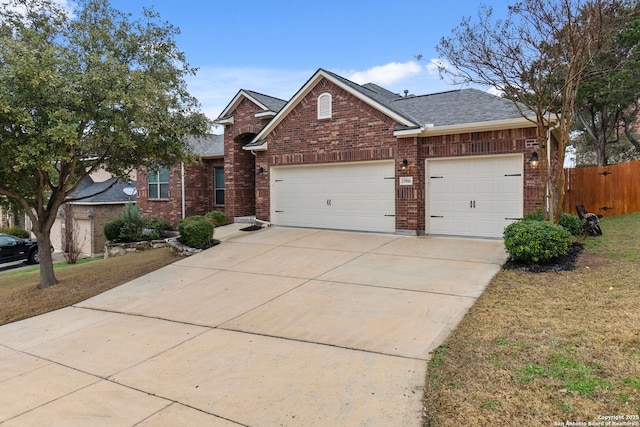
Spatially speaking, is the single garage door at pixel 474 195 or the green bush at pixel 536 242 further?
the single garage door at pixel 474 195

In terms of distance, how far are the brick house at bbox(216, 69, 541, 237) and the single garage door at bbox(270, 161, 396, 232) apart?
0.03m

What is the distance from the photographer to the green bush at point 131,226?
15.5 m

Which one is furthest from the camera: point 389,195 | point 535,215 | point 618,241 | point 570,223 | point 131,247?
point 131,247

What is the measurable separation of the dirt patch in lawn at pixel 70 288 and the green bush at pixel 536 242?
26.1ft

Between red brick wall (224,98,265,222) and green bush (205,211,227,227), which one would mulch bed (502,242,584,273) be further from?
green bush (205,211,227,227)

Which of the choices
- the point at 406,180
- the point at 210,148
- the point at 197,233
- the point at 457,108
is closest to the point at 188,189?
the point at 210,148

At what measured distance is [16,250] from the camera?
17781mm

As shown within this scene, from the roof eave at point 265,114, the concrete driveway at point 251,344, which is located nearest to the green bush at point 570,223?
the concrete driveway at point 251,344

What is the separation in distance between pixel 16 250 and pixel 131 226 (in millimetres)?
6601

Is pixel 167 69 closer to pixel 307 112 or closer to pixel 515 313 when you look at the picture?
pixel 307 112

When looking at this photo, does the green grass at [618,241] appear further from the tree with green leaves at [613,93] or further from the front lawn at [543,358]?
the tree with green leaves at [613,93]

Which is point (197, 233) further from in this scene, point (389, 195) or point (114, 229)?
point (114, 229)

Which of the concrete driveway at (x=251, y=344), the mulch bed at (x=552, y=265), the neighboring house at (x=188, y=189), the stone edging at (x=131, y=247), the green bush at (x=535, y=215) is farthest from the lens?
the neighboring house at (x=188, y=189)

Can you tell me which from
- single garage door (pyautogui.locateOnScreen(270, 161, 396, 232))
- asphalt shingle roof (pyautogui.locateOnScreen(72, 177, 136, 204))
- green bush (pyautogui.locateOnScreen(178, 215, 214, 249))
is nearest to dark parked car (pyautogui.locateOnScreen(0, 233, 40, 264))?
asphalt shingle roof (pyautogui.locateOnScreen(72, 177, 136, 204))
